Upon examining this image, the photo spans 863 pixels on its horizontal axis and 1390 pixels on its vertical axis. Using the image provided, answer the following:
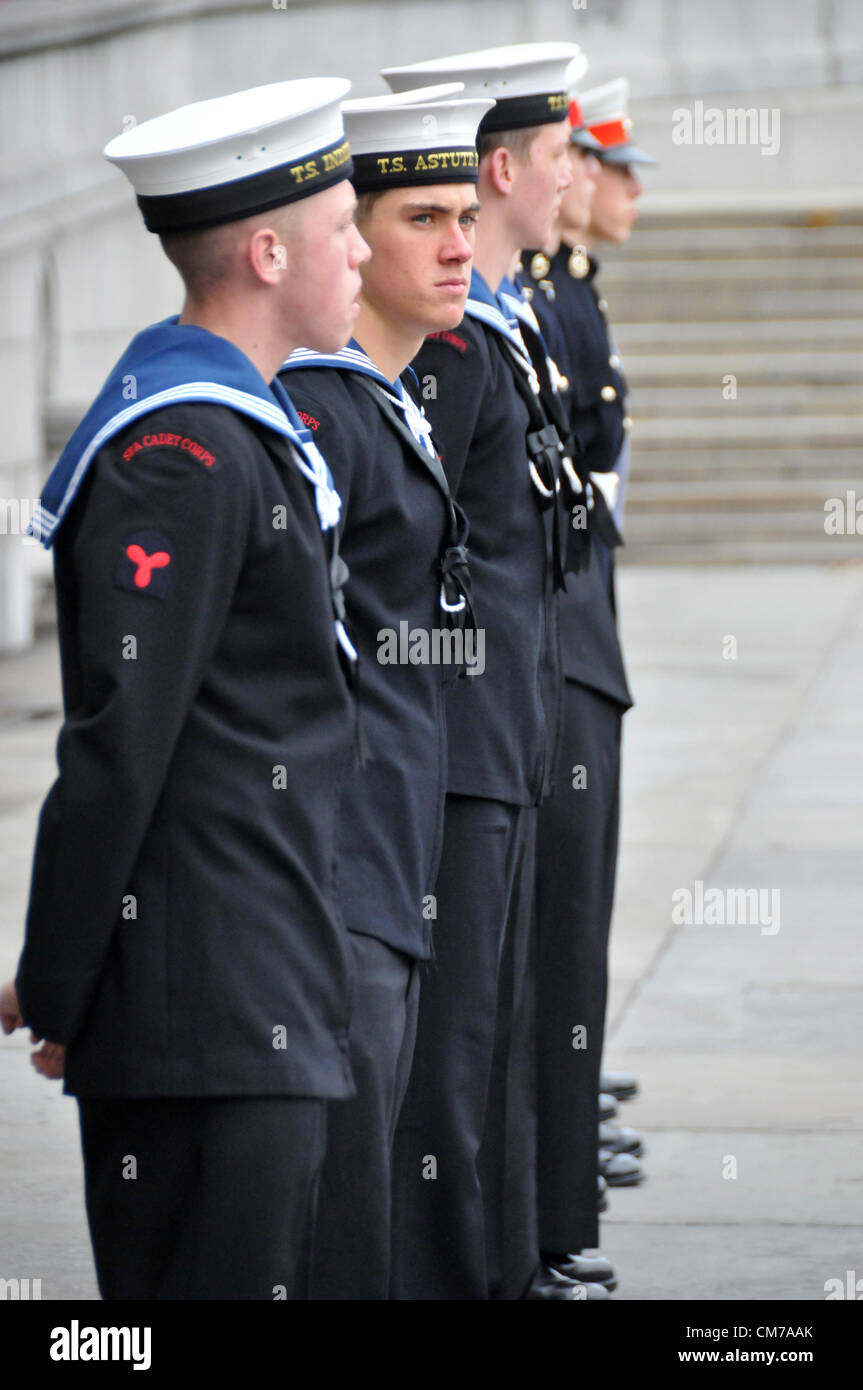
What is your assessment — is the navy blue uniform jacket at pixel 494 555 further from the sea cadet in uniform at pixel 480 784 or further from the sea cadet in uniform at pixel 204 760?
the sea cadet in uniform at pixel 204 760

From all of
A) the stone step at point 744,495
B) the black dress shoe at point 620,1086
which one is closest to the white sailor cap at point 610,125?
the black dress shoe at point 620,1086

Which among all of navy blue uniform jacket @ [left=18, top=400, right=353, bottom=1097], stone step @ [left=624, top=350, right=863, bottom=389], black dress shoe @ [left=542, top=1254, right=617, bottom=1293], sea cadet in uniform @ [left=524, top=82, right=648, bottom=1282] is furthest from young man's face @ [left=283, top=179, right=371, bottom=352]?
stone step @ [left=624, top=350, right=863, bottom=389]

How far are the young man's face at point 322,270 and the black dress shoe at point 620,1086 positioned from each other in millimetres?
3062

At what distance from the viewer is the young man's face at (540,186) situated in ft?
12.5

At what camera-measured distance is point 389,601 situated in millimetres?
2973

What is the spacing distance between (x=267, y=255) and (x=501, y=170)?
133 centimetres

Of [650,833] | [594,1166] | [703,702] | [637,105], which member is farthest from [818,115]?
[594,1166]

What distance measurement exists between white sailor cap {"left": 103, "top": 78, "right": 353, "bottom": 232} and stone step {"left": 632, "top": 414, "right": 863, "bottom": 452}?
13.8 metres

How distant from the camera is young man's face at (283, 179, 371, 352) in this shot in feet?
8.39

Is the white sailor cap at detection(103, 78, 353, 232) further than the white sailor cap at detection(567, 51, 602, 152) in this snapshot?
No

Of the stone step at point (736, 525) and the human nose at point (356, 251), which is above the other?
the stone step at point (736, 525)

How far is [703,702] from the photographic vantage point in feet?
34.6

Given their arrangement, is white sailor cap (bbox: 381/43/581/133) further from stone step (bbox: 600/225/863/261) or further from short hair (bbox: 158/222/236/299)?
stone step (bbox: 600/225/863/261)
